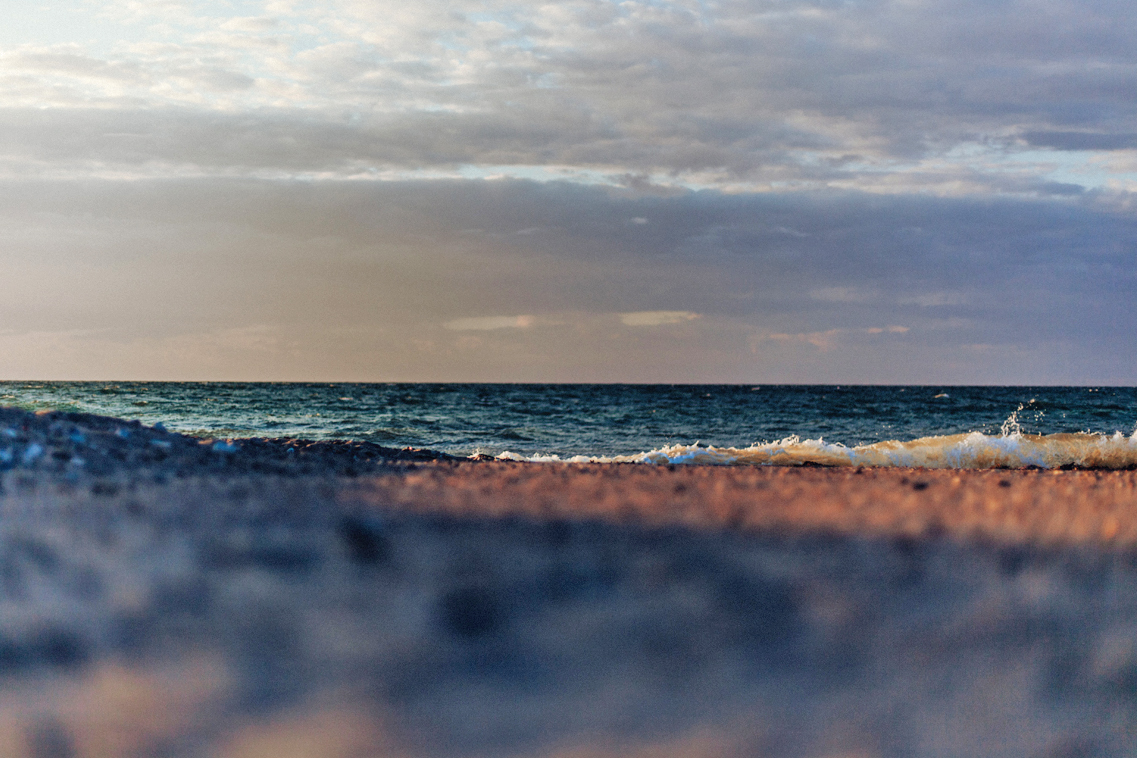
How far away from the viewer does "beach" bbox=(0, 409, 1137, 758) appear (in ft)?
7.02

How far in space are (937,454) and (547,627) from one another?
40.6 feet

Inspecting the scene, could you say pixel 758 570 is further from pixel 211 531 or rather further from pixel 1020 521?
pixel 211 531

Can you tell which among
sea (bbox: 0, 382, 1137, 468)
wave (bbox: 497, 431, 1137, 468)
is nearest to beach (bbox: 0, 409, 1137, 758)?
sea (bbox: 0, 382, 1137, 468)

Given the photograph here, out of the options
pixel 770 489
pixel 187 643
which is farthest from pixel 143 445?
pixel 770 489

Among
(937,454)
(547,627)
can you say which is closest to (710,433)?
(937,454)

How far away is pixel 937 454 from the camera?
43.1ft

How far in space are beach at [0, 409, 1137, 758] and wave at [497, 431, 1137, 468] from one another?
8.12 m

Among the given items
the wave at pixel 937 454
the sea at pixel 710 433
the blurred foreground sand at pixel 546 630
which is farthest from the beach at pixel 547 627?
the wave at pixel 937 454

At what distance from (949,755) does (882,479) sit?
12.6 ft

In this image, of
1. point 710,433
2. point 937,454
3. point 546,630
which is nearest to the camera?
point 546,630

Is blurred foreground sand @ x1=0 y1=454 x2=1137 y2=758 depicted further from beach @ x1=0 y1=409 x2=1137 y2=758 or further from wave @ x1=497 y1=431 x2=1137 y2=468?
wave @ x1=497 y1=431 x2=1137 y2=468

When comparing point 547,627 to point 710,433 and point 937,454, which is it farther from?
point 710,433

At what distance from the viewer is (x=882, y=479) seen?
586cm

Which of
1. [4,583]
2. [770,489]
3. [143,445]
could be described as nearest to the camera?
[4,583]
